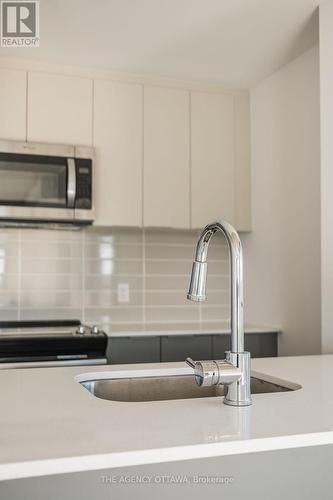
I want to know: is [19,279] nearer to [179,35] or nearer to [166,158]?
[166,158]

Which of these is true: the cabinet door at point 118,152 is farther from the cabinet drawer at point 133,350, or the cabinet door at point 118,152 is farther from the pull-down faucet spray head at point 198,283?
the pull-down faucet spray head at point 198,283

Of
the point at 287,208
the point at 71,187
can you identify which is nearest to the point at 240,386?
the point at 71,187

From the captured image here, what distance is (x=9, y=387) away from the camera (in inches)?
52.9

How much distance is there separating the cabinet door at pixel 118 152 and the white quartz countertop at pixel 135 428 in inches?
74.6

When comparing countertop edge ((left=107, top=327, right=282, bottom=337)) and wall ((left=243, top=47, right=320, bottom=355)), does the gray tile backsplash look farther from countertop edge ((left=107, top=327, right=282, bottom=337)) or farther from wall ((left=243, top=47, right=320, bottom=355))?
wall ((left=243, top=47, right=320, bottom=355))

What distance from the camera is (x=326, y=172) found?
248cm

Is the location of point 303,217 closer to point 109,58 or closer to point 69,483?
point 109,58

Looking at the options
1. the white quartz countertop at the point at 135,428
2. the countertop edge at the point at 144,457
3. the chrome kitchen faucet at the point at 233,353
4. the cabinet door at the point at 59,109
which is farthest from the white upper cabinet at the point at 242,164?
the countertop edge at the point at 144,457

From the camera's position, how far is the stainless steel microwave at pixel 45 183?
290cm

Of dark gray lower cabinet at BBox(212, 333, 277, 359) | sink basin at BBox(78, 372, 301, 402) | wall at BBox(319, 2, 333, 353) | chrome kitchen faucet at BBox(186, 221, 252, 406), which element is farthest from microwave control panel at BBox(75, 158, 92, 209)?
chrome kitchen faucet at BBox(186, 221, 252, 406)

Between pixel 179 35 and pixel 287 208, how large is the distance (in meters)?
1.14

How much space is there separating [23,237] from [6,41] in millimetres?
1107

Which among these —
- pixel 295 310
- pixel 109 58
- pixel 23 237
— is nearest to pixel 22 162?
pixel 23 237

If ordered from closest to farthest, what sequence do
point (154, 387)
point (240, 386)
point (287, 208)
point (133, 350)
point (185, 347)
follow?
point (240, 386), point (154, 387), point (133, 350), point (185, 347), point (287, 208)
